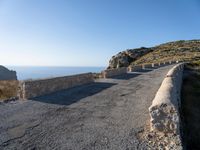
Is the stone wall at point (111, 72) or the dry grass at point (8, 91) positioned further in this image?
the stone wall at point (111, 72)

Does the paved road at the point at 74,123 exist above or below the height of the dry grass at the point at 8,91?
below

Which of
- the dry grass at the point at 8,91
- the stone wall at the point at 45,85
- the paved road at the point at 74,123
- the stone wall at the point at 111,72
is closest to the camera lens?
the paved road at the point at 74,123

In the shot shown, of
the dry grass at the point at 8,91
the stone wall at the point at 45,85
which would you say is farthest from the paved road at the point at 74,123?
the dry grass at the point at 8,91

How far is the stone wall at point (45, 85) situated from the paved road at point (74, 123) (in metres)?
0.78

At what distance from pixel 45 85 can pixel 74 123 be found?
590 centimetres

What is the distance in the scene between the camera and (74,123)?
7.21 metres

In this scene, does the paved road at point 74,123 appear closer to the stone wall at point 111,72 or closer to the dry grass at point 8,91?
the dry grass at point 8,91

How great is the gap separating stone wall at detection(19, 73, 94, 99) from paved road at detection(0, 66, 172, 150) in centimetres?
78

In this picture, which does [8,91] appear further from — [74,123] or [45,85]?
[74,123]

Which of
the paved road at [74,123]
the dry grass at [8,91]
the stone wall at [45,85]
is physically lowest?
the paved road at [74,123]

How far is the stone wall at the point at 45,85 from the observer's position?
11.4 meters

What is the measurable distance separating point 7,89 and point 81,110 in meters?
9.18

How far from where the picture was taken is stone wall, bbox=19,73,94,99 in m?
11.4

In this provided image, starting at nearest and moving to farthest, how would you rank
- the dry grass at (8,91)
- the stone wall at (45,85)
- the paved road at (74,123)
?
the paved road at (74,123) < the stone wall at (45,85) < the dry grass at (8,91)
